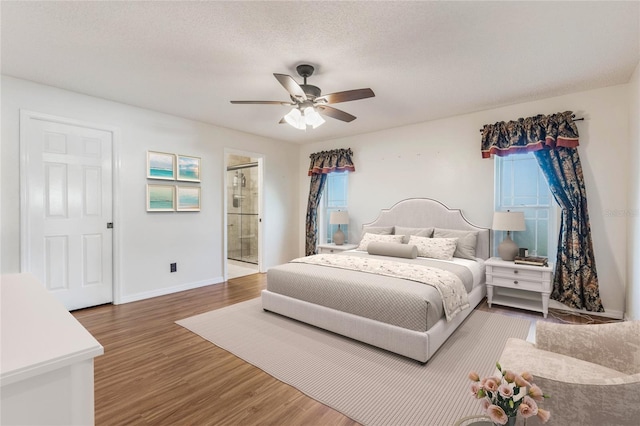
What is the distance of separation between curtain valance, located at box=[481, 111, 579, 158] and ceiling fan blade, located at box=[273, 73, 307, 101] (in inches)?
102

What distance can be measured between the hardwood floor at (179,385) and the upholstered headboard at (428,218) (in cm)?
114

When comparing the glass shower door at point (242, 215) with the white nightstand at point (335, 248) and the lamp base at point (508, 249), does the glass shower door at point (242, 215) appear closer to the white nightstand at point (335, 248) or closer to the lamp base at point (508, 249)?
the white nightstand at point (335, 248)

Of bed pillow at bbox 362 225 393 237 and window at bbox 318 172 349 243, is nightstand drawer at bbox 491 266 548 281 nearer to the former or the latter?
bed pillow at bbox 362 225 393 237

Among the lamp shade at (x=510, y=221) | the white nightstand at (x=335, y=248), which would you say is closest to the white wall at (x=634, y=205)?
the lamp shade at (x=510, y=221)

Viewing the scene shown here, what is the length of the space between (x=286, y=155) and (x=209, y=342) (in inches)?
157

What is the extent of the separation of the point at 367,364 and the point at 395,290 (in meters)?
0.61

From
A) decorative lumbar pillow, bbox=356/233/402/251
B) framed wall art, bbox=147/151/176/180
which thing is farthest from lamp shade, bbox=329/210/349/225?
framed wall art, bbox=147/151/176/180

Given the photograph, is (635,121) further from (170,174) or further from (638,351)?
(170,174)

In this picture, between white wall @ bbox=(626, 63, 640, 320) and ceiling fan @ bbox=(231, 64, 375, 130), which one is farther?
white wall @ bbox=(626, 63, 640, 320)

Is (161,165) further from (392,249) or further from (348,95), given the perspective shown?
(392,249)

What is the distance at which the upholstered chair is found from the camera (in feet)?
3.76

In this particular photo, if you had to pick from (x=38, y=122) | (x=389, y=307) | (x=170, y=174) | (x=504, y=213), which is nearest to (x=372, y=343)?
(x=389, y=307)

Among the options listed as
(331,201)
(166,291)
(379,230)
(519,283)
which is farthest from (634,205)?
(166,291)

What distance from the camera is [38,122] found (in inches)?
127
